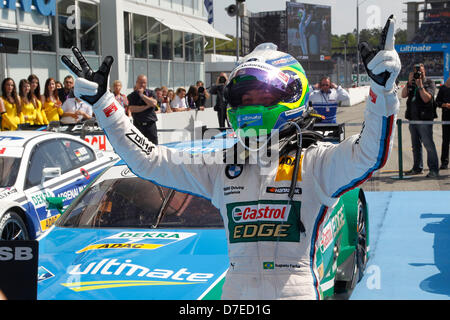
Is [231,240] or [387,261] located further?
[387,261]

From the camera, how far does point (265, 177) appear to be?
2.69m

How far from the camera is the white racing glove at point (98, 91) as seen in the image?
8.63 feet

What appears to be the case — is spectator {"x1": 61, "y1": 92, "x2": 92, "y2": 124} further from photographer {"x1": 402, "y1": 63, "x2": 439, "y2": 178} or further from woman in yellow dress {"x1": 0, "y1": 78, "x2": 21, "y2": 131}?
photographer {"x1": 402, "y1": 63, "x2": 439, "y2": 178}

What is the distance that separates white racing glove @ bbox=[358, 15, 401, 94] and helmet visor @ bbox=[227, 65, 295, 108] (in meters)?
0.51

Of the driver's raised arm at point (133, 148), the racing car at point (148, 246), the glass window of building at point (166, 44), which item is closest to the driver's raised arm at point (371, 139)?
the driver's raised arm at point (133, 148)

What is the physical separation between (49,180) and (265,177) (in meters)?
4.88

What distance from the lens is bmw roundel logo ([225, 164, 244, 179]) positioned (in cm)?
273

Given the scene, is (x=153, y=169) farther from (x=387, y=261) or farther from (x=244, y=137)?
(x=387, y=261)

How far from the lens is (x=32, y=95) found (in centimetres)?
1144

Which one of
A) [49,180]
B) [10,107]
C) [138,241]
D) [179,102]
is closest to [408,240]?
[138,241]

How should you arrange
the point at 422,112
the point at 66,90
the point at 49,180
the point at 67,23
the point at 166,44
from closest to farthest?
the point at 49,180
the point at 422,112
the point at 66,90
the point at 67,23
the point at 166,44

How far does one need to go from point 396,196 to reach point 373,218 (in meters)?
1.62

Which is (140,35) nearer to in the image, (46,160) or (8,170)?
(46,160)

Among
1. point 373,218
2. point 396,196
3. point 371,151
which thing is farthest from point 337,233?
point 396,196
